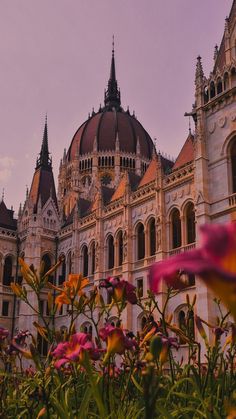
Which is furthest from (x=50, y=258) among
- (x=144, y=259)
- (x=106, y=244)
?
(x=144, y=259)

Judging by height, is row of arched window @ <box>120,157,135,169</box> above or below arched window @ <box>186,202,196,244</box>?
above

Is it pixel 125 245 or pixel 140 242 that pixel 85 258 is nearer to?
pixel 125 245

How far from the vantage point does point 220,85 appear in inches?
850

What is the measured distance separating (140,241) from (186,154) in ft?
20.6

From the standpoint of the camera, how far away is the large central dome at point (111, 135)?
5603 centimetres

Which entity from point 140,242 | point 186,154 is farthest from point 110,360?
point 186,154

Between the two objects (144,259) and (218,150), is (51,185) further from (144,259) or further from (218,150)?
(218,150)

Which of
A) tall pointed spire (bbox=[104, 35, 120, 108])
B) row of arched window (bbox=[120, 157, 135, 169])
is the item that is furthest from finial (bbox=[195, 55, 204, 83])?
tall pointed spire (bbox=[104, 35, 120, 108])

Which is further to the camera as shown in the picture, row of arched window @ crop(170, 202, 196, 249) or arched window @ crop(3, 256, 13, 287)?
arched window @ crop(3, 256, 13, 287)

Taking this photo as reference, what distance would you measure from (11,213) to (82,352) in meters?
39.5

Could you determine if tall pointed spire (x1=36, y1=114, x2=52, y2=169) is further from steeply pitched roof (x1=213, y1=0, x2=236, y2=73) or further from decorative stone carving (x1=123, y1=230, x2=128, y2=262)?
steeply pitched roof (x1=213, y1=0, x2=236, y2=73)

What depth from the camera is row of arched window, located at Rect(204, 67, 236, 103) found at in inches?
816

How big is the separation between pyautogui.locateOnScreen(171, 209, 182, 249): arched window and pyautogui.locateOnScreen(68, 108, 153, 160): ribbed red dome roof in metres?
32.0

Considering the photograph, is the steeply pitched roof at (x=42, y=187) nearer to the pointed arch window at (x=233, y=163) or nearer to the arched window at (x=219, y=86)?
the arched window at (x=219, y=86)
